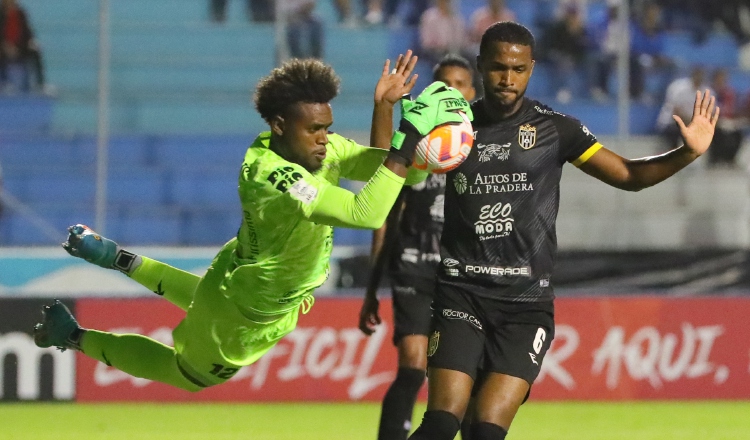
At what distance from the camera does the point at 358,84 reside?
614 inches

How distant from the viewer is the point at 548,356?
11.8 metres

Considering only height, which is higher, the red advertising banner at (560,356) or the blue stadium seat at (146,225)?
the blue stadium seat at (146,225)

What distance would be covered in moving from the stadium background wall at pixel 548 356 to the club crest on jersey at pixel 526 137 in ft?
20.6

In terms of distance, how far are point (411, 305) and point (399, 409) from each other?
0.72m

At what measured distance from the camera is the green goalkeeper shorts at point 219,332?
246 inches

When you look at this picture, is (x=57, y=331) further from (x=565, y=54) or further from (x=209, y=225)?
(x=565, y=54)

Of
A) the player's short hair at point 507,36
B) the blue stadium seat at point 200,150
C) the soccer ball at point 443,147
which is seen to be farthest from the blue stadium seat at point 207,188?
the soccer ball at point 443,147

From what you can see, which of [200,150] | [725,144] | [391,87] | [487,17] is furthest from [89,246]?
[725,144]

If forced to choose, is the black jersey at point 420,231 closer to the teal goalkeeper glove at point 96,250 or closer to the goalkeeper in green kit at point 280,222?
the goalkeeper in green kit at point 280,222

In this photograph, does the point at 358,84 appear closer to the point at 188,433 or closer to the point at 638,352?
the point at 638,352

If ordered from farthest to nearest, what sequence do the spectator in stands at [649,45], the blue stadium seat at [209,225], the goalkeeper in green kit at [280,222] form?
1. the spectator in stands at [649,45]
2. the blue stadium seat at [209,225]
3. the goalkeeper in green kit at [280,222]

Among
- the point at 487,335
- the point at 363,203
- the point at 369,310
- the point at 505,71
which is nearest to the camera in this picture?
the point at 363,203

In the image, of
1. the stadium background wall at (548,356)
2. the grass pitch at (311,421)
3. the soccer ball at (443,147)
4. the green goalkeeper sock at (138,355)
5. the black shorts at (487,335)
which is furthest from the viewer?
the stadium background wall at (548,356)

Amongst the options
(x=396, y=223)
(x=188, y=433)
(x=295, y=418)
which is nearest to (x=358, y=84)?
(x=295, y=418)
